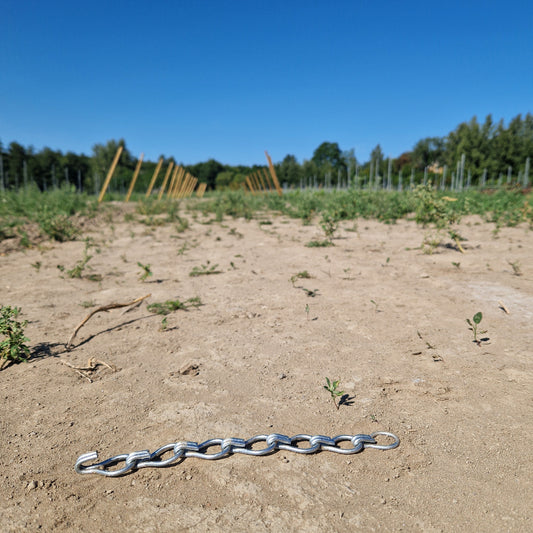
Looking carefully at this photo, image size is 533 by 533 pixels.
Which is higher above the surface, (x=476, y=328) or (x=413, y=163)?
(x=413, y=163)

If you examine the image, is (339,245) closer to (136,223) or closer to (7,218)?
(136,223)

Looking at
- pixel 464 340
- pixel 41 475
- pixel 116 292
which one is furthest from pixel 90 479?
pixel 116 292

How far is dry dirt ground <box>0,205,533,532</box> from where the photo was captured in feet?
3.89

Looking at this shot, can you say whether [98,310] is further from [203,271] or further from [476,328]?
[476,328]

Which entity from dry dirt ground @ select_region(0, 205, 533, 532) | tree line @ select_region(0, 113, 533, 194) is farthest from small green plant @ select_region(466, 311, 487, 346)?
tree line @ select_region(0, 113, 533, 194)

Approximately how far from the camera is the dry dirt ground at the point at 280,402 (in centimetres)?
119

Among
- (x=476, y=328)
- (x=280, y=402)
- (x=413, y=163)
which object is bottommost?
(x=280, y=402)

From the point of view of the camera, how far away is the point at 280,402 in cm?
174

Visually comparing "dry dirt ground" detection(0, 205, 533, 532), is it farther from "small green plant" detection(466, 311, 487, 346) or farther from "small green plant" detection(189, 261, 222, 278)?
"small green plant" detection(189, 261, 222, 278)

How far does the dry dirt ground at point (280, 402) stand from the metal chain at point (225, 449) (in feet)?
0.10

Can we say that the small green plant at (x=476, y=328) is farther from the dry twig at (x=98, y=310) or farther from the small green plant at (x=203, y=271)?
the small green plant at (x=203, y=271)

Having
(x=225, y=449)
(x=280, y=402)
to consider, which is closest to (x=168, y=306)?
(x=280, y=402)

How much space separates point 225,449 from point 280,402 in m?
0.41

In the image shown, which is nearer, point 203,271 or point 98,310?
point 98,310
